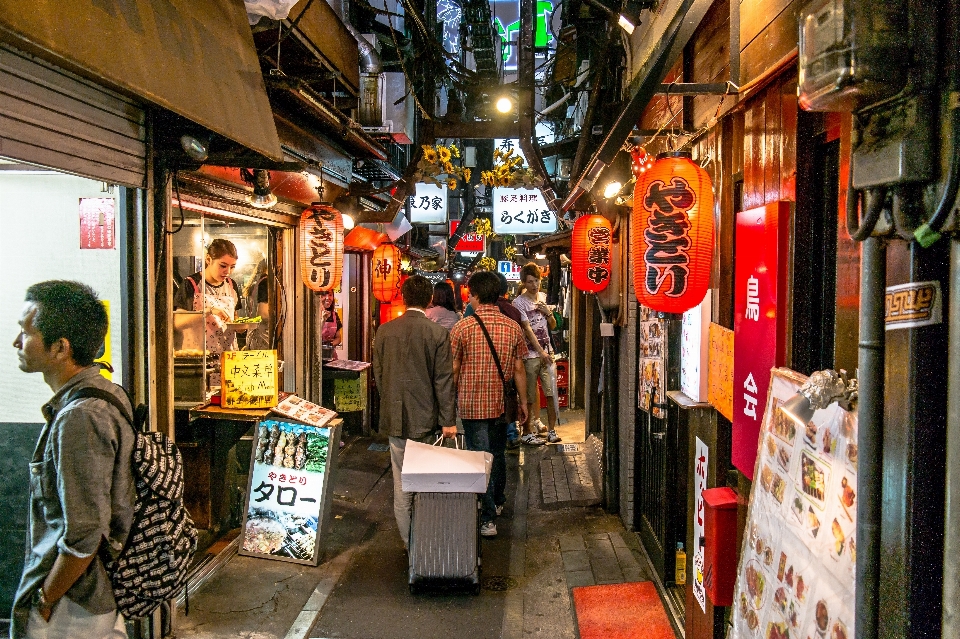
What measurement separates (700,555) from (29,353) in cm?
462

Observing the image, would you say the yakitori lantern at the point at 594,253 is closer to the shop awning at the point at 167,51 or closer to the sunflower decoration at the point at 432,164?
the sunflower decoration at the point at 432,164

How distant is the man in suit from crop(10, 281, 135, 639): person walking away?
4.06 meters

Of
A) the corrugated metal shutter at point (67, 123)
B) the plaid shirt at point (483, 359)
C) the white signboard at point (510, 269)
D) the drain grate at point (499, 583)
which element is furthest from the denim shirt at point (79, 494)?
the white signboard at point (510, 269)

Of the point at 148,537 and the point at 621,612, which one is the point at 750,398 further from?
the point at 148,537

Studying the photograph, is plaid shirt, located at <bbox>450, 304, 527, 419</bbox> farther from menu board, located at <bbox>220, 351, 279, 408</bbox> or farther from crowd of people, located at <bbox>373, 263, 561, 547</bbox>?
menu board, located at <bbox>220, 351, 279, 408</bbox>

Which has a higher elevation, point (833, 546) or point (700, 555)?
point (833, 546)

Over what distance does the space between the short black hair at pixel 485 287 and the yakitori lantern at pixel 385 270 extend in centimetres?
567

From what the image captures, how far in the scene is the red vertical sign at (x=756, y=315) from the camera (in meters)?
3.80

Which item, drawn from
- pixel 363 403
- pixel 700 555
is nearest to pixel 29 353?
pixel 700 555

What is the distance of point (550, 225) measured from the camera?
65.1ft

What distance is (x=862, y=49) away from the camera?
2186 mm

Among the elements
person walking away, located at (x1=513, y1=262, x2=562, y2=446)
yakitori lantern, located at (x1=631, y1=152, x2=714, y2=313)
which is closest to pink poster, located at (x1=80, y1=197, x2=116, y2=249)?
yakitori lantern, located at (x1=631, y1=152, x2=714, y2=313)

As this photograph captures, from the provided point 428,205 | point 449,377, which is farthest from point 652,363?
point 428,205

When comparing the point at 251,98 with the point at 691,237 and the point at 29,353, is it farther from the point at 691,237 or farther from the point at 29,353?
the point at 691,237
